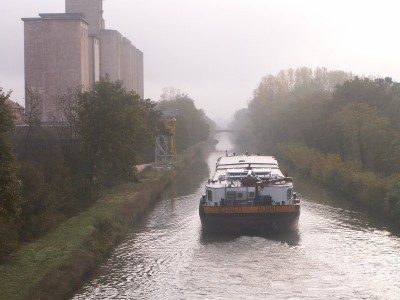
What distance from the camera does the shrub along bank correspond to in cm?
2892

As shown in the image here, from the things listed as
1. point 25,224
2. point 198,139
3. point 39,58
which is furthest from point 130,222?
point 198,139

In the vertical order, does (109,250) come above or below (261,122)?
below

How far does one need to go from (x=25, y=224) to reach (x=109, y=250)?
3.38 metres

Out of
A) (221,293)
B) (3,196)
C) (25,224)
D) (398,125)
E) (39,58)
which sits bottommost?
(221,293)

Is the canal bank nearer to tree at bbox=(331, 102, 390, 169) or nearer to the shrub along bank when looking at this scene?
the shrub along bank

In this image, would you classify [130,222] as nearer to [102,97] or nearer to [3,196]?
[102,97]

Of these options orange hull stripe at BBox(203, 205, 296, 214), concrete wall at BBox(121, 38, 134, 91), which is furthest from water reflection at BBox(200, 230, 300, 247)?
concrete wall at BBox(121, 38, 134, 91)

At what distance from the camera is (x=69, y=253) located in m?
19.6

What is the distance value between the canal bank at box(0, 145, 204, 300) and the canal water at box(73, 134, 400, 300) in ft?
1.91

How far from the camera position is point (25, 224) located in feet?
72.0

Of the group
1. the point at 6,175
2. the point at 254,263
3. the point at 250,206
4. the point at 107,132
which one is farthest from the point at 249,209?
the point at 6,175

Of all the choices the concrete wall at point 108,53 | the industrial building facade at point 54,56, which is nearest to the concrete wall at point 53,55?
the industrial building facade at point 54,56

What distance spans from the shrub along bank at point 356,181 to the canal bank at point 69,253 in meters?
12.7

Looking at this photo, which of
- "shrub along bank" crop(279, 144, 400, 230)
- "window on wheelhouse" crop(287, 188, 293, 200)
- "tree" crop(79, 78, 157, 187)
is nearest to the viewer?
"window on wheelhouse" crop(287, 188, 293, 200)
